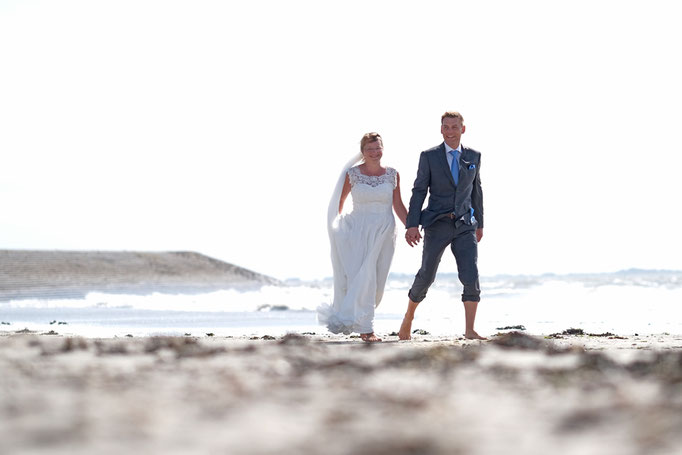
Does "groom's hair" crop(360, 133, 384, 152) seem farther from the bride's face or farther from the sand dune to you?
the sand dune

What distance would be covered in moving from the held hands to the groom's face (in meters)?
0.87

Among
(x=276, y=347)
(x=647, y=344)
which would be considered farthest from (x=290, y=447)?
(x=647, y=344)

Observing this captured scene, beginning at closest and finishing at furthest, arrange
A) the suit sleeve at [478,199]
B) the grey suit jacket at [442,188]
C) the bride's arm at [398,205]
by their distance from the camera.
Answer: the grey suit jacket at [442,188] < the suit sleeve at [478,199] < the bride's arm at [398,205]

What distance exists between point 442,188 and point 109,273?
3383cm

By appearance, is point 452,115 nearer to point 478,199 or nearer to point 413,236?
point 478,199

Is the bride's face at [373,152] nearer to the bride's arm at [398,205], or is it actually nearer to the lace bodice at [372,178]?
the lace bodice at [372,178]

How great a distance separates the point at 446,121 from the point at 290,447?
5723 millimetres

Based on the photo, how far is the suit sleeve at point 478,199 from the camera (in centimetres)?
761

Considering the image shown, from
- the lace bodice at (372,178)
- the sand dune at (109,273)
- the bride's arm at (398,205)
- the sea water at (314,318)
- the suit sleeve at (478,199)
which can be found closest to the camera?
the suit sleeve at (478,199)

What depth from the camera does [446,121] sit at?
7.46 metres

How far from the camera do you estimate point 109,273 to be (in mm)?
38812

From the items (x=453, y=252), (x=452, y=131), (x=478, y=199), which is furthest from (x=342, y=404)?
(x=478, y=199)

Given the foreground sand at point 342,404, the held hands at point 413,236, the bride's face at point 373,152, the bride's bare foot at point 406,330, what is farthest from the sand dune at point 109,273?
the foreground sand at point 342,404

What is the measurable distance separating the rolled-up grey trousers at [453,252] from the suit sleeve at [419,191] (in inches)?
6.3
